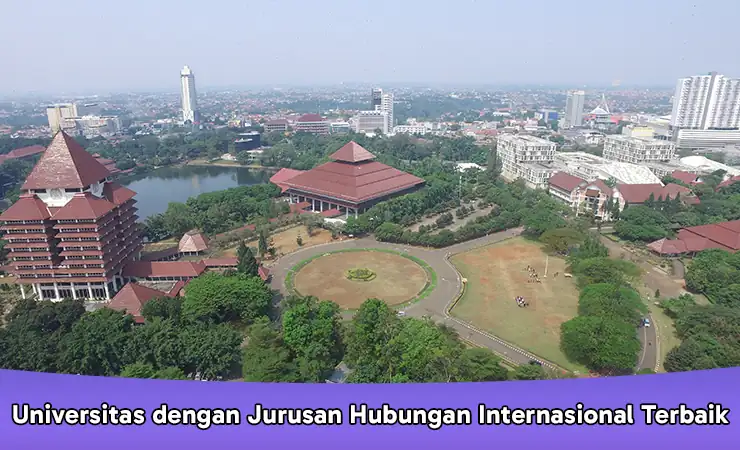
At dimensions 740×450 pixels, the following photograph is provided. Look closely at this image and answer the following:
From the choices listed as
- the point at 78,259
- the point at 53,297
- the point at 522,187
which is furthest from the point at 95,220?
the point at 522,187

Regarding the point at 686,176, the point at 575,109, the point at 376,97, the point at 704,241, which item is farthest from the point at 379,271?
the point at 575,109

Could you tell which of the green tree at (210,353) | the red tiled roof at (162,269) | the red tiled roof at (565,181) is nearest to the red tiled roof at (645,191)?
the red tiled roof at (565,181)

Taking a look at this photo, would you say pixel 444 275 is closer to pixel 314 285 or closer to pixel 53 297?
pixel 314 285

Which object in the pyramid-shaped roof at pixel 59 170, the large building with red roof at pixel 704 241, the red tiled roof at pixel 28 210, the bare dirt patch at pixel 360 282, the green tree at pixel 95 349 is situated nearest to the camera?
the green tree at pixel 95 349

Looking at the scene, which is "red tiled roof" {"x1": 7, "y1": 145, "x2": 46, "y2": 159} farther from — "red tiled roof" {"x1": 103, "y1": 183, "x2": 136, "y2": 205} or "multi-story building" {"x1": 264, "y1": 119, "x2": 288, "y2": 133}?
"red tiled roof" {"x1": 103, "y1": 183, "x2": 136, "y2": 205}

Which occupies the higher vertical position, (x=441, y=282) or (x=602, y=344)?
(x=602, y=344)

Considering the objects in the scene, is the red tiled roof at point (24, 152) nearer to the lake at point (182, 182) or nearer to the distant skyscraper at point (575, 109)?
the lake at point (182, 182)

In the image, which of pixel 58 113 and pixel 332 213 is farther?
pixel 58 113

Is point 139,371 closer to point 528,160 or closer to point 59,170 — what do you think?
point 59,170
